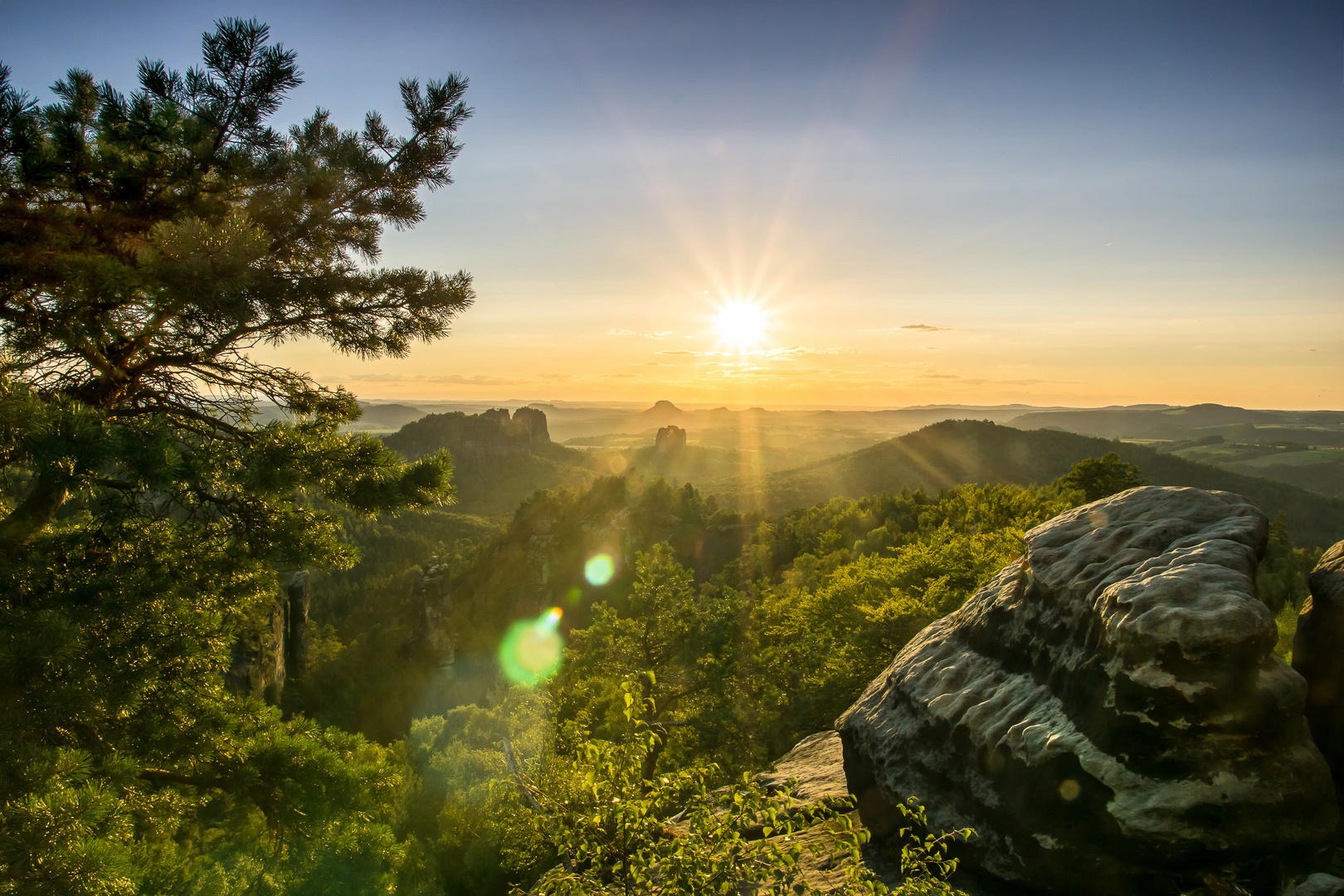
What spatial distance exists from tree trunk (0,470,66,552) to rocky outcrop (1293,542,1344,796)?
12.0 metres

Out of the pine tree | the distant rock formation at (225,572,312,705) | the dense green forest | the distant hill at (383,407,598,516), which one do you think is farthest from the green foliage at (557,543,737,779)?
the distant hill at (383,407,598,516)

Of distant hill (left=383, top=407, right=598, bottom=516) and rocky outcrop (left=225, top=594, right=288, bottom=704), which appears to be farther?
distant hill (left=383, top=407, right=598, bottom=516)

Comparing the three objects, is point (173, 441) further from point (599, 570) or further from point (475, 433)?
point (475, 433)

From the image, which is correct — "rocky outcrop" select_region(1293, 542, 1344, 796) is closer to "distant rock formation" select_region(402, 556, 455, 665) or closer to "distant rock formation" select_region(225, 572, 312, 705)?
"distant rock formation" select_region(225, 572, 312, 705)

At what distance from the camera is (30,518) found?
611 centimetres

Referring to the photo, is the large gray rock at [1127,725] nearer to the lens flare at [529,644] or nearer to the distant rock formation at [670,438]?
the lens flare at [529,644]

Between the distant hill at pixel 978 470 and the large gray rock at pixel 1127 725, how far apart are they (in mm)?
87348

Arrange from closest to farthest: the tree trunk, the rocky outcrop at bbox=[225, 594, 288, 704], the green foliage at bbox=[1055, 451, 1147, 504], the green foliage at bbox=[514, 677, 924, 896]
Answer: the green foliage at bbox=[514, 677, 924, 896] < the tree trunk < the green foliage at bbox=[1055, 451, 1147, 504] < the rocky outcrop at bbox=[225, 594, 288, 704]

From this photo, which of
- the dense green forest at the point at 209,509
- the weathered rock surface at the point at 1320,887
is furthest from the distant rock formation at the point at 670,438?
the weathered rock surface at the point at 1320,887

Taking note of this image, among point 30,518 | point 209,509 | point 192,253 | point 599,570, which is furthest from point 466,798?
point 599,570

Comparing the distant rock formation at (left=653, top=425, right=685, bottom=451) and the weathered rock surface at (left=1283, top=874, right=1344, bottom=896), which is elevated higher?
the weathered rock surface at (left=1283, top=874, right=1344, bottom=896)

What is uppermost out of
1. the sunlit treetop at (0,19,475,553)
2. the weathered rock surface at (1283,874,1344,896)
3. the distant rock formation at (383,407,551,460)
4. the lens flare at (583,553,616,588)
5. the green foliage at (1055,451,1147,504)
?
the sunlit treetop at (0,19,475,553)

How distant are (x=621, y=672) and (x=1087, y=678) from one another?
13766 millimetres

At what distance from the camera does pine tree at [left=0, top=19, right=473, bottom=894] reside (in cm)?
518
